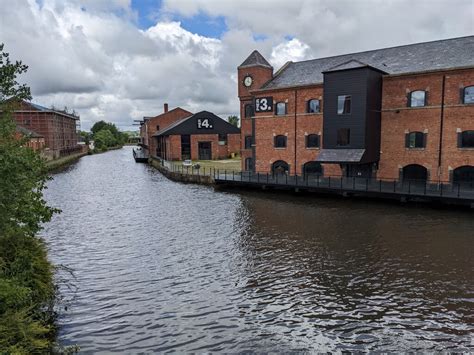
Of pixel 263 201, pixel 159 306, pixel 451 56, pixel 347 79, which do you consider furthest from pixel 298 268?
pixel 451 56

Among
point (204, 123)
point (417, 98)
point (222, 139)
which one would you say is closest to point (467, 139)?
point (417, 98)

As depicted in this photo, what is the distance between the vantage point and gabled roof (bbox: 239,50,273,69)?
106 ft

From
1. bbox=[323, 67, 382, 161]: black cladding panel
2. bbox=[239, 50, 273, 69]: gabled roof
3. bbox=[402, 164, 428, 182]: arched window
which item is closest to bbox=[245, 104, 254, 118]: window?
bbox=[239, 50, 273, 69]: gabled roof

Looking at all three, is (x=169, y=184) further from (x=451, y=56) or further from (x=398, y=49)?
(x=451, y=56)

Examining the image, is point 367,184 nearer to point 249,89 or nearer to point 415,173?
point 415,173

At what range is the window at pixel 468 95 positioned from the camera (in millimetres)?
22125

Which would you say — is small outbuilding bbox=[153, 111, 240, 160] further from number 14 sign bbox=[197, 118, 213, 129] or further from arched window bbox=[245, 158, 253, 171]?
arched window bbox=[245, 158, 253, 171]

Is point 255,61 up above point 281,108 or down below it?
above

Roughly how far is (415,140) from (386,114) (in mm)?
2608

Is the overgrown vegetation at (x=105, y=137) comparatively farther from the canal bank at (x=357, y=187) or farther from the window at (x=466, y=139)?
the window at (x=466, y=139)

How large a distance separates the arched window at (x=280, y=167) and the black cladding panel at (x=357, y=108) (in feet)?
16.9

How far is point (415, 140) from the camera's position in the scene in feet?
80.9

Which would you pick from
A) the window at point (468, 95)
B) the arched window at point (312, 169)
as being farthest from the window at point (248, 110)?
the window at point (468, 95)

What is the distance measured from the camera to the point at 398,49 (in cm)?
2750
